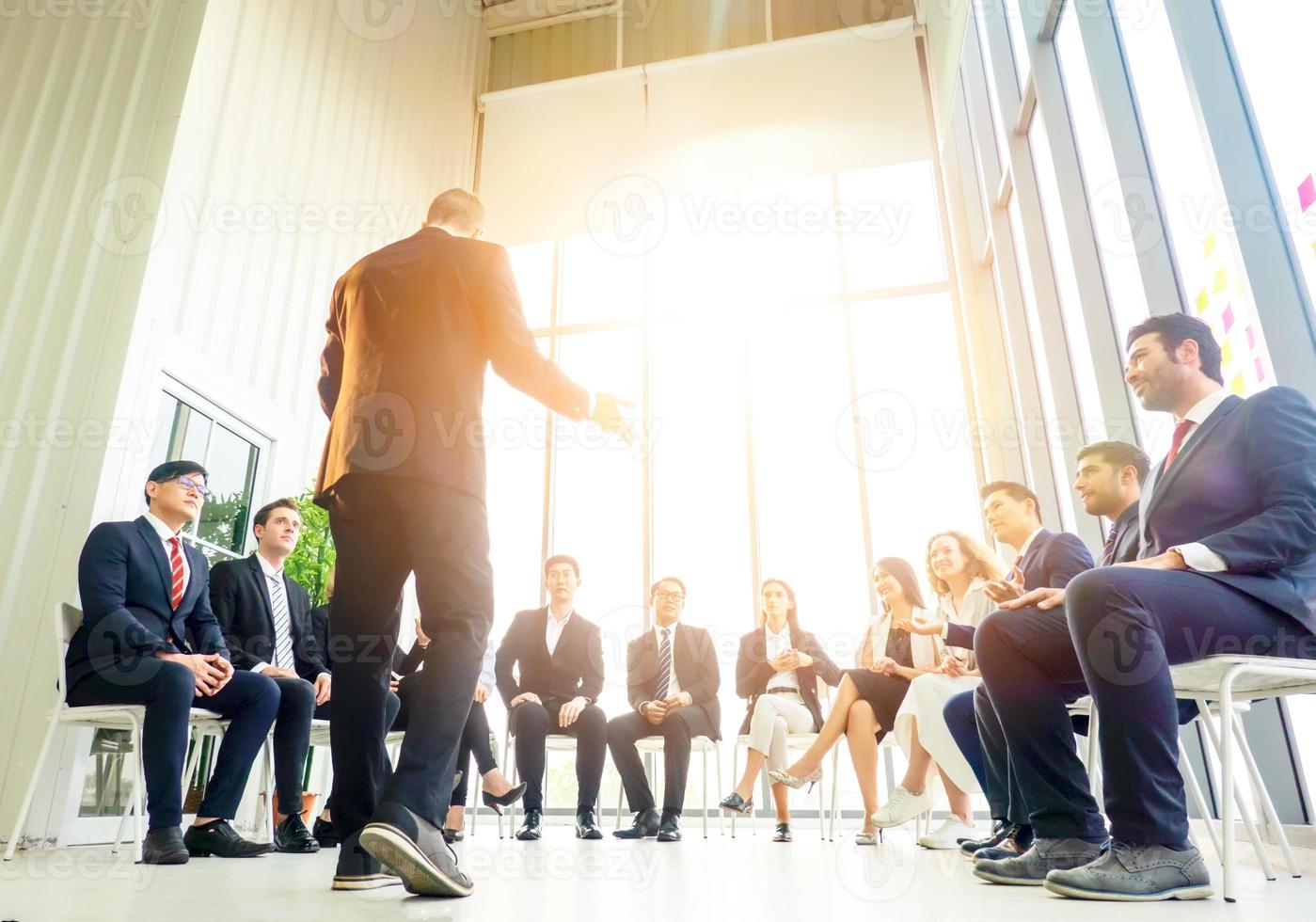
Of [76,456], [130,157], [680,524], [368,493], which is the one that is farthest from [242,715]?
[680,524]

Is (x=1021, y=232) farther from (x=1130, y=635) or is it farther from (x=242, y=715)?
(x=242, y=715)

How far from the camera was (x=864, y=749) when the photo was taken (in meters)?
3.33

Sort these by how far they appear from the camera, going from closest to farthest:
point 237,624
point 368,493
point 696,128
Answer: point 368,493
point 237,624
point 696,128

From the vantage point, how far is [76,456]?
11.0 ft

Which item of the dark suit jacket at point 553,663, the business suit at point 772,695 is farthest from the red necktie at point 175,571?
the business suit at point 772,695

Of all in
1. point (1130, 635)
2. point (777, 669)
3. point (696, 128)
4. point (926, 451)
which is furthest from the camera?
point (696, 128)

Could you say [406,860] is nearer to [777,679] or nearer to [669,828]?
[669,828]

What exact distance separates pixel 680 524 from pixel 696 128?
10.3 feet

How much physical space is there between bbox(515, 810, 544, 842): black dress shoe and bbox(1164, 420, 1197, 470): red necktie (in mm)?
2604

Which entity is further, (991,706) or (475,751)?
(475,751)

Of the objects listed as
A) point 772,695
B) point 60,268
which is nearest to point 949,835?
point 772,695

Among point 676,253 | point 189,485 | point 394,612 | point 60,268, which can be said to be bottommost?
point 394,612

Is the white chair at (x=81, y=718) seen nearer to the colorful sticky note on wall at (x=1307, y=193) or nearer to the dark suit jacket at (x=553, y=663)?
the dark suit jacket at (x=553, y=663)

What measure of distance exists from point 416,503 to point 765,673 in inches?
115
